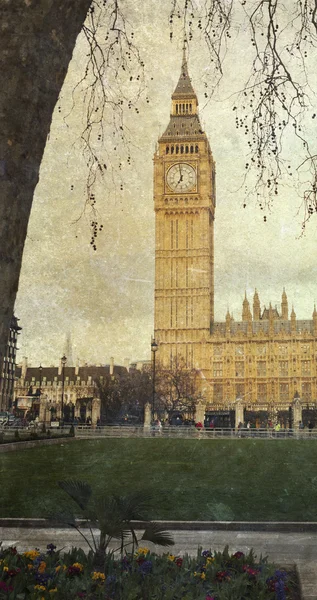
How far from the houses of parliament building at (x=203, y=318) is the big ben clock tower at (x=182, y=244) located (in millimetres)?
145

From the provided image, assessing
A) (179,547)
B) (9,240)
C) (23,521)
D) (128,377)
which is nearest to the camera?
(9,240)

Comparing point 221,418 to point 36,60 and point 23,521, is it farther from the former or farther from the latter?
point 36,60

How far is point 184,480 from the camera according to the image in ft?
53.3

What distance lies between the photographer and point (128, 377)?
75.5 m

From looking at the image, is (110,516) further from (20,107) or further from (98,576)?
(20,107)

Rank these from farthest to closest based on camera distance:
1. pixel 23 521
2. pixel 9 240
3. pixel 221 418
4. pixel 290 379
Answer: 1. pixel 290 379
2. pixel 221 418
3. pixel 23 521
4. pixel 9 240

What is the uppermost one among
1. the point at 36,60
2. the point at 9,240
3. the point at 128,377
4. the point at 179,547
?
the point at 128,377

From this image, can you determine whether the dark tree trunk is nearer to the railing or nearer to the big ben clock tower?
the railing

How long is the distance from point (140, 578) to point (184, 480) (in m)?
11.7

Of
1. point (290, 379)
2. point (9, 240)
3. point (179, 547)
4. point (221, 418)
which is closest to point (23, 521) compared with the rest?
point (179, 547)

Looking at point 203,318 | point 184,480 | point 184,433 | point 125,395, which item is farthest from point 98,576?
point 203,318

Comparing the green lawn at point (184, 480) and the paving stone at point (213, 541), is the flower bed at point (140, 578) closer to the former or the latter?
the paving stone at point (213, 541)

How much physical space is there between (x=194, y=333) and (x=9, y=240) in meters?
102

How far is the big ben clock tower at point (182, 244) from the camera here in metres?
103
